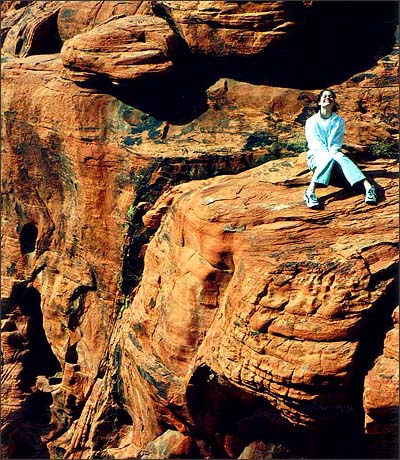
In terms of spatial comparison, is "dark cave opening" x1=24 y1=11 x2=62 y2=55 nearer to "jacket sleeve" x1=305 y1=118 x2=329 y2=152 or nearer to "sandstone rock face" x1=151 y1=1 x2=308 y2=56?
"sandstone rock face" x1=151 y1=1 x2=308 y2=56

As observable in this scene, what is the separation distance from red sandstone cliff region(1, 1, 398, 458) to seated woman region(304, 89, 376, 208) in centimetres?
26

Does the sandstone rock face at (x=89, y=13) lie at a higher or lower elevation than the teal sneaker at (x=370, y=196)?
higher

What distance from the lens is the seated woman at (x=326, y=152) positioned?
14.6 m

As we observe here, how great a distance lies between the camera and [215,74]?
1764 centimetres

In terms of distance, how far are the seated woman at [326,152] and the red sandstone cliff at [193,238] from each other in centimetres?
26

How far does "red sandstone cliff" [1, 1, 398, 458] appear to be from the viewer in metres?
14.1

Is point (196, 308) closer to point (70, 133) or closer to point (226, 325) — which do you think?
point (226, 325)

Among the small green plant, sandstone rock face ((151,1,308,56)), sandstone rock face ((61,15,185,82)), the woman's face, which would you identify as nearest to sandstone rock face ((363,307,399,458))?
the small green plant

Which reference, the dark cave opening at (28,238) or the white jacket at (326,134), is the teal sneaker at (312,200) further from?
the dark cave opening at (28,238)

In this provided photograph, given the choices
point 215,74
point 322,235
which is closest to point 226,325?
point 322,235

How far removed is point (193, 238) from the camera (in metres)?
15.5

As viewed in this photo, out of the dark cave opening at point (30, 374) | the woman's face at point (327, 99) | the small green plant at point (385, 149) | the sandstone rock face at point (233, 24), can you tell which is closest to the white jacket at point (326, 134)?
the woman's face at point (327, 99)

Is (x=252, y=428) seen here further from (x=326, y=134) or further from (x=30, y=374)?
(x=30, y=374)

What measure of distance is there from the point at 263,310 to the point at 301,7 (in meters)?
5.27
